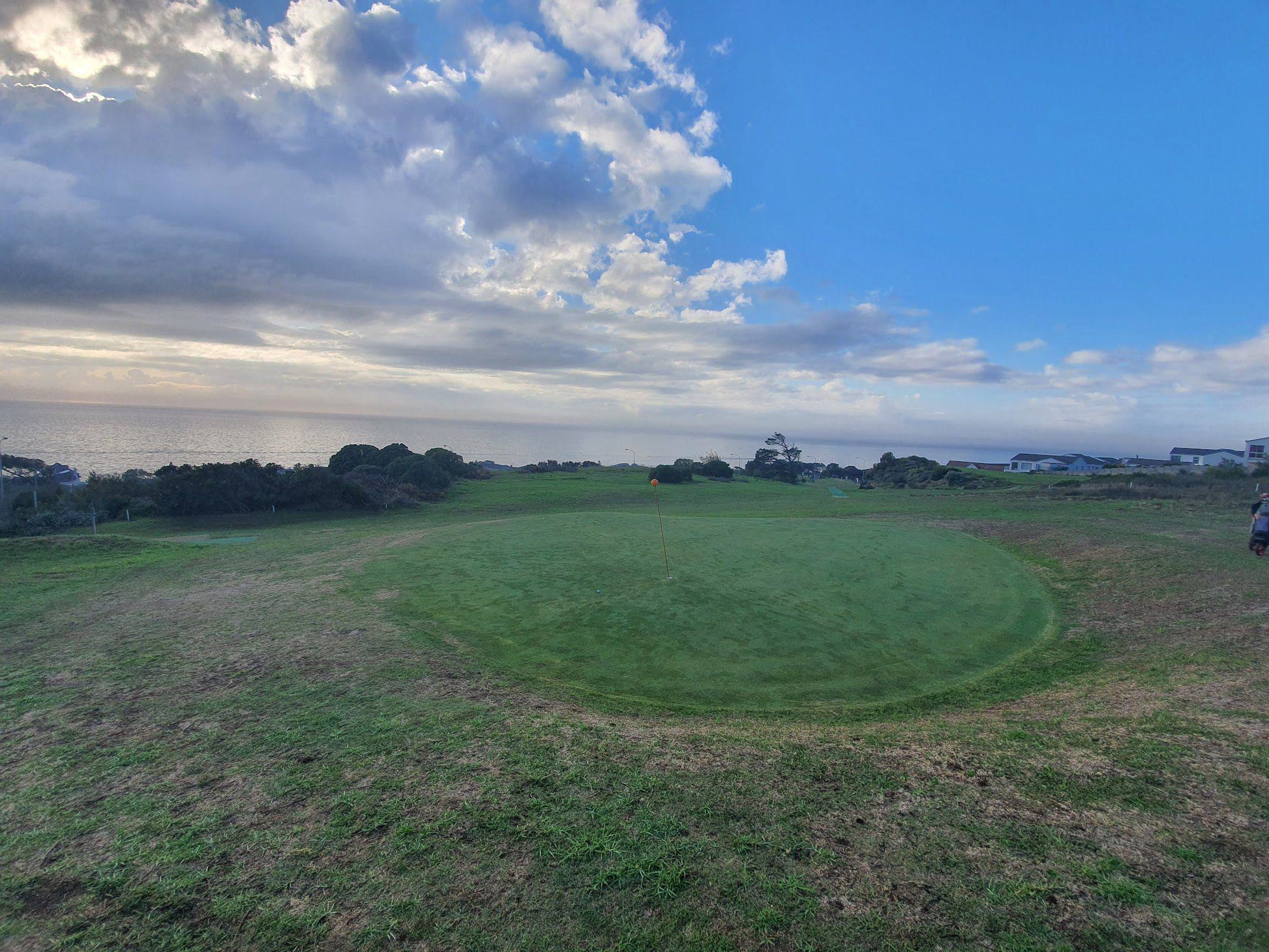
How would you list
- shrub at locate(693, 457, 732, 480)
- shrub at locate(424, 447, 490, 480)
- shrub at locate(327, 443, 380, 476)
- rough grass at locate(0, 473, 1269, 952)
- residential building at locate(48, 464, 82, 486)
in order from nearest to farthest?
rough grass at locate(0, 473, 1269, 952) → residential building at locate(48, 464, 82, 486) → shrub at locate(327, 443, 380, 476) → shrub at locate(424, 447, 490, 480) → shrub at locate(693, 457, 732, 480)

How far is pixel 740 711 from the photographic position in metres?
6.29

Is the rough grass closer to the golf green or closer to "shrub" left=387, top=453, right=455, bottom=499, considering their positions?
the golf green

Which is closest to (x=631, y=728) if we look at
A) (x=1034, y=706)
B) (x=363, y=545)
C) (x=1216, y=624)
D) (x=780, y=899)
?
(x=780, y=899)

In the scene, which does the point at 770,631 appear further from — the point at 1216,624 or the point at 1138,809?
the point at 1216,624

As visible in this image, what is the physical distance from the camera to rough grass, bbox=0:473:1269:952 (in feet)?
9.71

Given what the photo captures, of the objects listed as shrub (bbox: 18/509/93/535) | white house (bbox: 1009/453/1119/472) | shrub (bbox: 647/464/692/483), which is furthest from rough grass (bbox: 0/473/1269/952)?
white house (bbox: 1009/453/1119/472)

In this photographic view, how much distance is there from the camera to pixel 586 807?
4004 millimetres

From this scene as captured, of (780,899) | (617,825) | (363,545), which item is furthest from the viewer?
(363,545)

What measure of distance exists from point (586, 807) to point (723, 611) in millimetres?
5730

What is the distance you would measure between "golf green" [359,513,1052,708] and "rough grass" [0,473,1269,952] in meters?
0.72

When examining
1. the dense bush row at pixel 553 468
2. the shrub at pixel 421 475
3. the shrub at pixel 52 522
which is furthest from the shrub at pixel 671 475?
the shrub at pixel 52 522

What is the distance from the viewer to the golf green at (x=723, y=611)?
7.20 metres

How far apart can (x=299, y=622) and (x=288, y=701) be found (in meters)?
3.23

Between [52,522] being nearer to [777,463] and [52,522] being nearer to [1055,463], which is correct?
[777,463]
